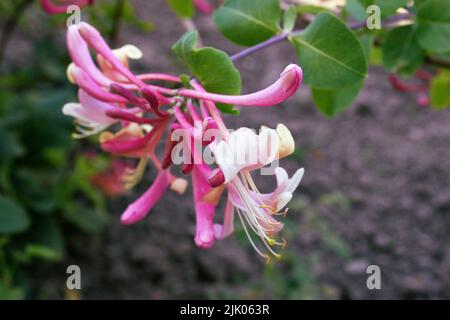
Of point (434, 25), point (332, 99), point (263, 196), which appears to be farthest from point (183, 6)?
point (263, 196)

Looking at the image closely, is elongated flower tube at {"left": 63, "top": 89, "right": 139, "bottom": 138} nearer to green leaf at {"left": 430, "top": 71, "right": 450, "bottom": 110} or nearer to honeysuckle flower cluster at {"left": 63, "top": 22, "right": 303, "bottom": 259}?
honeysuckle flower cluster at {"left": 63, "top": 22, "right": 303, "bottom": 259}

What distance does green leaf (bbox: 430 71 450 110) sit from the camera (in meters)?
1.31

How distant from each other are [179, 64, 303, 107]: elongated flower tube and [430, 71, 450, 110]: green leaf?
79 centimetres

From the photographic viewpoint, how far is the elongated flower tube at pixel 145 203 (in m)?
0.73

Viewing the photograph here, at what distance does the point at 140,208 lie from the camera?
2.41 ft

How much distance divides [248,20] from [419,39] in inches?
9.7

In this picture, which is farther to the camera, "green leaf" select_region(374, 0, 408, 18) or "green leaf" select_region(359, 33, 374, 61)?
"green leaf" select_region(359, 33, 374, 61)

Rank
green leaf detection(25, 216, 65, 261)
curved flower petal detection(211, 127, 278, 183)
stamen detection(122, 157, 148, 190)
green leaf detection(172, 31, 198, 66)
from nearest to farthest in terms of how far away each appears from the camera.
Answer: curved flower petal detection(211, 127, 278, 183) < green leaf detection(172, 31, 198, 66) < stamen detection(122, 157, 148, 190) < green leaf detection(25, 216, 65, 261)

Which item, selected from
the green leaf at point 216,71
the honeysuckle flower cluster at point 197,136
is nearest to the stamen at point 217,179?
the honeysuckle flower cluster at point 197,136

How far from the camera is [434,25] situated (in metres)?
0.86

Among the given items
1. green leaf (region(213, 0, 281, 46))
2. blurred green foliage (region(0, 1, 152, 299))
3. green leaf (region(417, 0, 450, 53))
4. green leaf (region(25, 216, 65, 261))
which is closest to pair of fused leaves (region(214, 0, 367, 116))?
green leaf (region(213, 0, 281, 46))

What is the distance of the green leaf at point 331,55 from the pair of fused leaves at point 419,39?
17 centimetres
